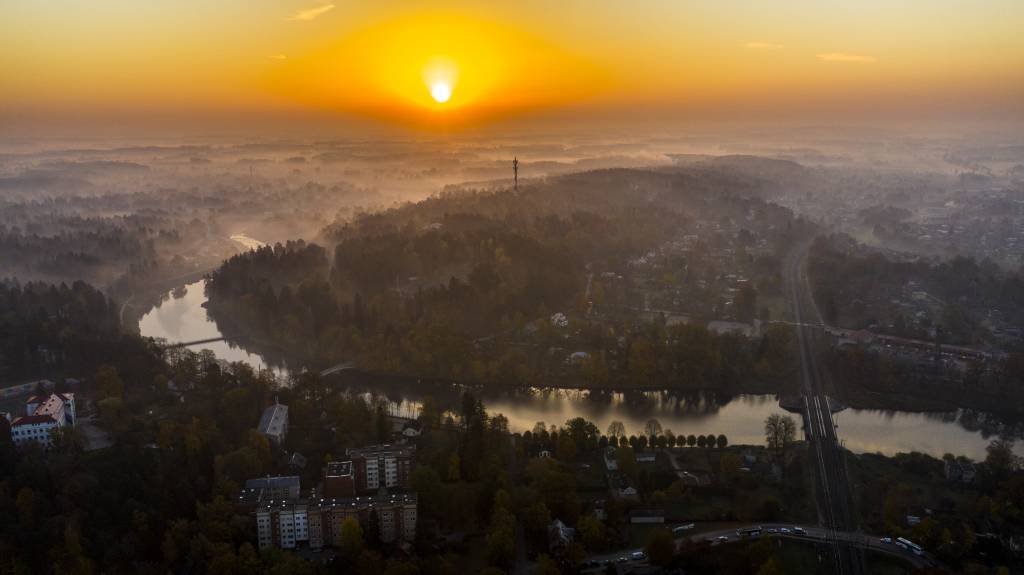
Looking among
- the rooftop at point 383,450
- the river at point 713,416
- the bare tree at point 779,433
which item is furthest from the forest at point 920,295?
the rooftop at point 383,450

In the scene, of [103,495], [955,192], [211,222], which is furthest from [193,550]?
[955,192]

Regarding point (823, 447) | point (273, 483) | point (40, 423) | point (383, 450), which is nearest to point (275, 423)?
point (273, 483)

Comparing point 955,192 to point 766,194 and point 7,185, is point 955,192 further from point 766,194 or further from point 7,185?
point 7,185

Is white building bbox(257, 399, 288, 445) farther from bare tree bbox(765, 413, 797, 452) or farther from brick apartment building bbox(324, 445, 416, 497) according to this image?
bare tree bbox(765, 413, 797, 452)

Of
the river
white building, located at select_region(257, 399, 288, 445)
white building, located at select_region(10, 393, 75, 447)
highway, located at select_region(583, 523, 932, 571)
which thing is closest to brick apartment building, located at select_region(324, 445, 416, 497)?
white building, located at select_region(257, 399, 288, 445)

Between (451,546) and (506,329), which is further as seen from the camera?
(506,329)

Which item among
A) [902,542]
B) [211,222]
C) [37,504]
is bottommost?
[902,542]

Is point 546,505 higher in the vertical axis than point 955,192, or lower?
lower

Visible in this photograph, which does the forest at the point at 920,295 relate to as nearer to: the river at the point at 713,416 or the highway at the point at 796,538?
the river at the point at 713,416
